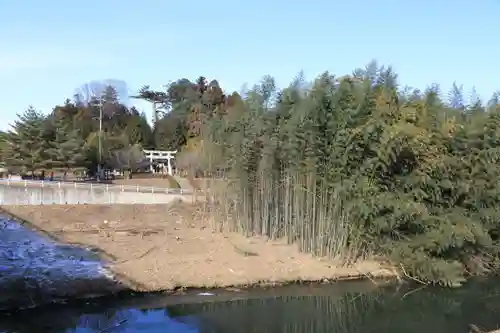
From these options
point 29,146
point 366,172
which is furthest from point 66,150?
point 366,172

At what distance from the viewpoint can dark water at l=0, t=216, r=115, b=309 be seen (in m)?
11.1

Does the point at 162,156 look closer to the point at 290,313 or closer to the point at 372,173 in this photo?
the point at 372,173

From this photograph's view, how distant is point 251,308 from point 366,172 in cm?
425

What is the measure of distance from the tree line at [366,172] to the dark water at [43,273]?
463 cm

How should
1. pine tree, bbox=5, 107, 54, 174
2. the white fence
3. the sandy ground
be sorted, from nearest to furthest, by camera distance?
1. the sandy ground
2. the white fence
3. pine tree, bbox=5, 107, 54, 174

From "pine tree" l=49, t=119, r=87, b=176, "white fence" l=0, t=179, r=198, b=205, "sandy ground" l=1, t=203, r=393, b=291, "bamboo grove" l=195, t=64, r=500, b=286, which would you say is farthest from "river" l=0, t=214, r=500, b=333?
"pine tree" l=49, t=119, r=87, b=176

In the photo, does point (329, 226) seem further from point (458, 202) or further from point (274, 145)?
point (458, 202)

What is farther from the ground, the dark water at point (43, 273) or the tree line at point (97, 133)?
the tree line at point (97, 133)

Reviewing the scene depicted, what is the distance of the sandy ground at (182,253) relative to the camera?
13.0m

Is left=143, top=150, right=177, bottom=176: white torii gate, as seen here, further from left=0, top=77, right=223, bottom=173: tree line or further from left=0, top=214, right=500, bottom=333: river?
left=0, top=214, right=500, bottom=333: river

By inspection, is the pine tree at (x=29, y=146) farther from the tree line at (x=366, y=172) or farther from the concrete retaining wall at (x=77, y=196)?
the tree line at (x=366, y=172)

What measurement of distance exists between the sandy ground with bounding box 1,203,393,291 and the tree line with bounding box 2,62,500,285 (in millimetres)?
543

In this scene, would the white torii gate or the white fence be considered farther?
the white torii gate

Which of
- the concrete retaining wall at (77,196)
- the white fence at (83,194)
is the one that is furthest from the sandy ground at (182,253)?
the white fence at (83,194)
